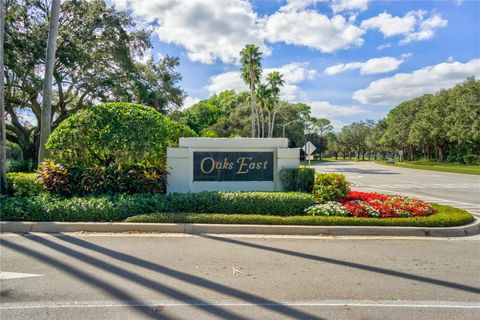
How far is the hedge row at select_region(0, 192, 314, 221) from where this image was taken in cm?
749

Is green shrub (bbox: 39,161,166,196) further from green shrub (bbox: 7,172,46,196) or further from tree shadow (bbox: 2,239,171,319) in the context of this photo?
tree shadow (bbox: 2,239,171,319)

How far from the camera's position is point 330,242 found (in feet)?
21.5

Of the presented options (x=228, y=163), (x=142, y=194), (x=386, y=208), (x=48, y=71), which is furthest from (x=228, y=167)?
(x=48, y=71)

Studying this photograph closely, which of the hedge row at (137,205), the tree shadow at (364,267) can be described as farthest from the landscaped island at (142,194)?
the tree shadow at (364,267)

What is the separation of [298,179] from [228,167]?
231cm

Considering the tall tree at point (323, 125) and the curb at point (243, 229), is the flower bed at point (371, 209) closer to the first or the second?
the curb at point (243, 229)

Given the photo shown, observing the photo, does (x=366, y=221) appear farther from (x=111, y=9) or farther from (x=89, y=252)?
(x=111, y=9)

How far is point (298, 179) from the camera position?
10.1 meters

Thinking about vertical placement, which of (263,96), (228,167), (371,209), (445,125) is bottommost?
(371,209)

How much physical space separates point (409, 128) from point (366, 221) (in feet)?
193

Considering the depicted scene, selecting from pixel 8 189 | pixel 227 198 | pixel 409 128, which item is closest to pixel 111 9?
pixel 8 189

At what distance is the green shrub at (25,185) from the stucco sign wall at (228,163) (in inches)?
146

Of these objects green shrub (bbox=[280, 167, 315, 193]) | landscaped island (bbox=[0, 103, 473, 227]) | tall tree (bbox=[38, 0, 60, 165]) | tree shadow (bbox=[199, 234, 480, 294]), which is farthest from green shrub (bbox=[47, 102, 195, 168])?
tree shadow (bbox=[199, 234, 480, 294])

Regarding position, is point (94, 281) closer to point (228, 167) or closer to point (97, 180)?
point (97, 180)
